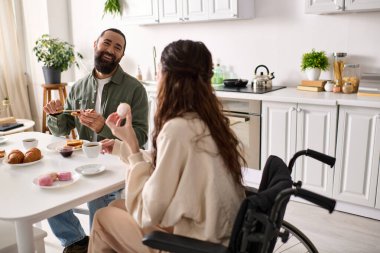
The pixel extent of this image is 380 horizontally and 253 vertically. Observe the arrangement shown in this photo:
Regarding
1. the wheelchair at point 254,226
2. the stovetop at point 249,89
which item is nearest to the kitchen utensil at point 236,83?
the stovetop at point 249,89

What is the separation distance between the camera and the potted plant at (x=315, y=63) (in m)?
3.15

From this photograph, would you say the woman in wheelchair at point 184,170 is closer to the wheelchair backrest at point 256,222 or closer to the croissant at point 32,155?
the wheelchair backrest at point 256,222

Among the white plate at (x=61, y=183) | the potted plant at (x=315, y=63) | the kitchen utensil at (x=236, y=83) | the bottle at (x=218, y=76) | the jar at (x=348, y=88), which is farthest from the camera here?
the bottle at (x=218, y=76)

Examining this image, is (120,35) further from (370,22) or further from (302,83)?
(370,22)

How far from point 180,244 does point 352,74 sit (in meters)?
2.50

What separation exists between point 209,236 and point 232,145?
0.32m

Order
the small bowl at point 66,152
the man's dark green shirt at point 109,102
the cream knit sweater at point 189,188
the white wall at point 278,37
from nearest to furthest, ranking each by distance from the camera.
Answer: the cream knit sweater at point 189,188
the small bowl at point 66,152
the man's dark green shirt at point 109,102
the white wall at point 278,37

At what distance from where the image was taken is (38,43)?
4574 millimetres

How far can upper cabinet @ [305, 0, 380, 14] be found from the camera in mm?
2678

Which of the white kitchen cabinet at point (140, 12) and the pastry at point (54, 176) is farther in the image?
the white kitchen cabinet at point (140, 12)

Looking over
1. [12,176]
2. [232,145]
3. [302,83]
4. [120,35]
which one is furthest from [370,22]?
[12,176]

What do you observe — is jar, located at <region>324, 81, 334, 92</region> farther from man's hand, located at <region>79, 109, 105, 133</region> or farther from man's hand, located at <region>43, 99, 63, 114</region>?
man's hand, located at <region>43, 99, 63, 114</region>

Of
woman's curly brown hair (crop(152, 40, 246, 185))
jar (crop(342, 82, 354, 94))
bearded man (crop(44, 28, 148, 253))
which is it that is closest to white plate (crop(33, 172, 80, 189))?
woman's curly brown hair (crop(152, 40, 246, 185))

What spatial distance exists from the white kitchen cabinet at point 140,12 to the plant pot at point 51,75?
111 centimetres
